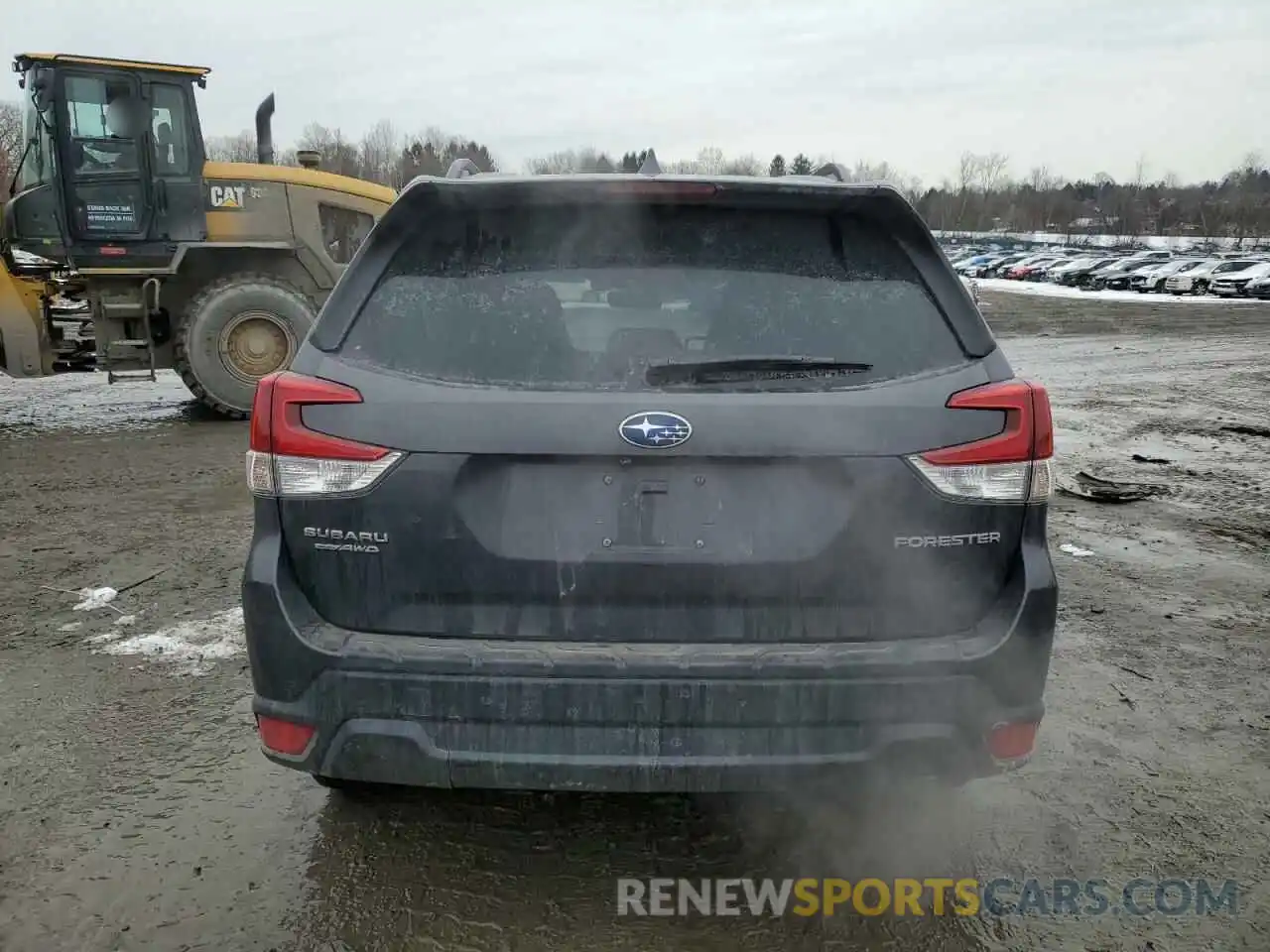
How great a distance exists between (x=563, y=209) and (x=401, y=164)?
4160 centimetres

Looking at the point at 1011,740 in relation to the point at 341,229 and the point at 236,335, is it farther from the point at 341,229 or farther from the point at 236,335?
the point at 341,229

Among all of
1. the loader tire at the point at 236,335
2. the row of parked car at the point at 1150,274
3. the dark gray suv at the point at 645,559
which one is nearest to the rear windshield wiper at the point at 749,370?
the dark gray suv at the point at 645,559

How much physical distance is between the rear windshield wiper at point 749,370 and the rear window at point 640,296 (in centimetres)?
2

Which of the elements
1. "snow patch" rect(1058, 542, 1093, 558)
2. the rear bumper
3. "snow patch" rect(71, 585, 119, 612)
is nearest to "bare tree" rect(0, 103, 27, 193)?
"snow patch" rect(71, 585, 119, 612)

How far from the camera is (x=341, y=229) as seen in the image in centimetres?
1016

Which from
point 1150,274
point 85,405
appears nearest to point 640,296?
point 85,405

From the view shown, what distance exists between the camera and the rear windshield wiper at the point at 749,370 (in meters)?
2.31

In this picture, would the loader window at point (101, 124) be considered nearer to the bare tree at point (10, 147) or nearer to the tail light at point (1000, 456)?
the bare tree at point (10, 147)

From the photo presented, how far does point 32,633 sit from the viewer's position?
4371 millimetres

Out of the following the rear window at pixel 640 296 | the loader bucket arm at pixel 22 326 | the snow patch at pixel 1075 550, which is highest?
the rear window at pixel 640 296

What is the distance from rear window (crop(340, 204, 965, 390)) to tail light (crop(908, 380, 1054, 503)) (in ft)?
0.46

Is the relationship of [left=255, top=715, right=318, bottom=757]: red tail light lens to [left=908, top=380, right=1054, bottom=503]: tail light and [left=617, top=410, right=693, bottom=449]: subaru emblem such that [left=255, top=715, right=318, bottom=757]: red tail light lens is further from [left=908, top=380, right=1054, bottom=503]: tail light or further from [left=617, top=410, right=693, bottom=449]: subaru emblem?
[left=908, top=380, right=1054, bottom=503]: tail light

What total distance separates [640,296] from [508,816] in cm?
162

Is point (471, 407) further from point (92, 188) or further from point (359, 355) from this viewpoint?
point (92, 188)
